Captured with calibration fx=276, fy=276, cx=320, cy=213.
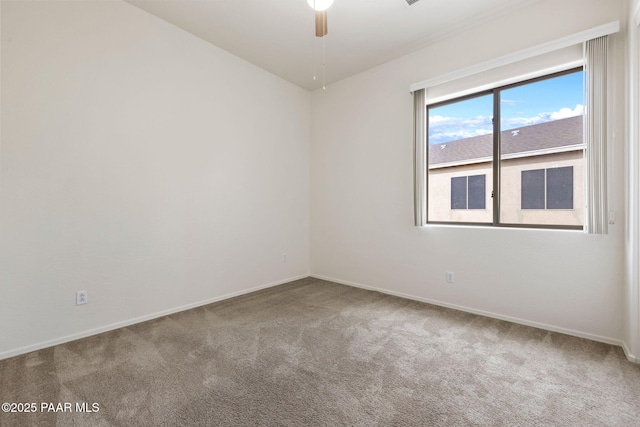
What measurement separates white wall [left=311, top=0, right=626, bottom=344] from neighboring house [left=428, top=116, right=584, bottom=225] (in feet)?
0.86

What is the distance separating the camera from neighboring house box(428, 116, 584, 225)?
2.58 m

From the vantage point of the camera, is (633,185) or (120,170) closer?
(633,185)

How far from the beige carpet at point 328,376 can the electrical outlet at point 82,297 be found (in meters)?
0.33

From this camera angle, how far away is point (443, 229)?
320cm

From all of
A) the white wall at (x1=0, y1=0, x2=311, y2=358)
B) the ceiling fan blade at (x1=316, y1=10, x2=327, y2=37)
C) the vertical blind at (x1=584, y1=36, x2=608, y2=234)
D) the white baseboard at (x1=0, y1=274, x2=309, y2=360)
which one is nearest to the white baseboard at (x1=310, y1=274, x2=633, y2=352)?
the vertical blind at (x1=584, y1=36, x2=608, y2=234)

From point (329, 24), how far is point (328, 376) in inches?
129

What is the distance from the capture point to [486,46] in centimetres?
287

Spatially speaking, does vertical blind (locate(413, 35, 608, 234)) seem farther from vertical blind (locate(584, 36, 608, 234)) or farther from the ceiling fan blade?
the ceiling fan blade

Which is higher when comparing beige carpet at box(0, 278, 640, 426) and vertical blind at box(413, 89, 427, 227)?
vertical blind at box(413, 89, 427, 227)

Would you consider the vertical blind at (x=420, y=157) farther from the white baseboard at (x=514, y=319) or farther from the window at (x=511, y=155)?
the white baseboard at (x=514, y=319)

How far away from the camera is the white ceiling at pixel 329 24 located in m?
→ 2.66

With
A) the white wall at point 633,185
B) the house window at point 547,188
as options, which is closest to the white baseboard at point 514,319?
the white wall at point 633,185

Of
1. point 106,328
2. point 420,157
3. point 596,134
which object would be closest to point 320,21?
point 420,157

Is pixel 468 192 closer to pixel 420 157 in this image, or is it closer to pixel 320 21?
pixel 420 157
